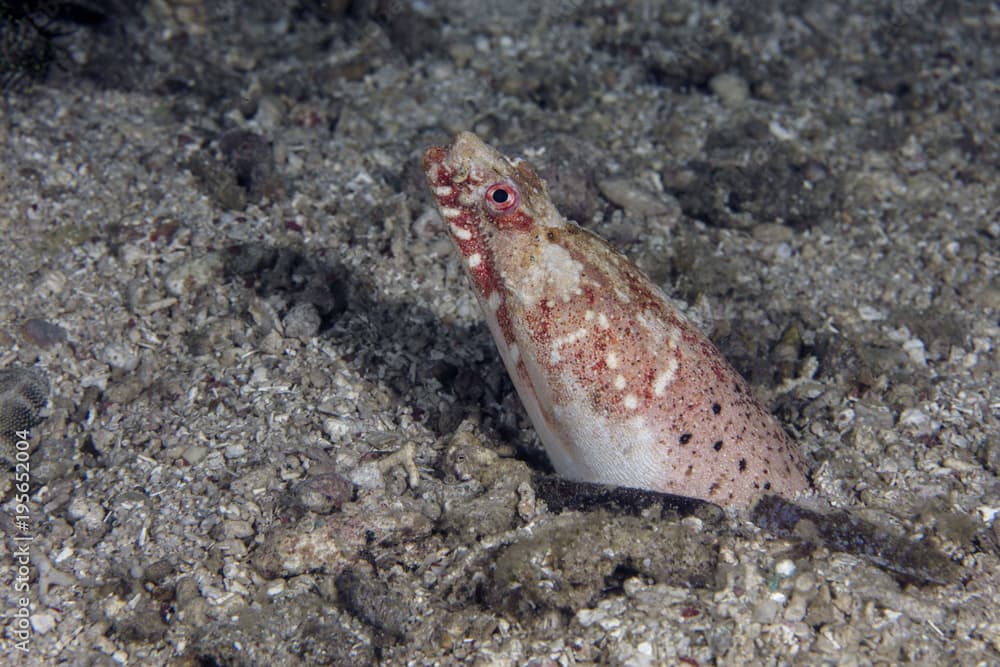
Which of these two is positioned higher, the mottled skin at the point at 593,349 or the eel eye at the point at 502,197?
the eel eye at the point at 502,197

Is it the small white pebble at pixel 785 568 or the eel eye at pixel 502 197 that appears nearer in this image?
the eel eye at pixel 502 197

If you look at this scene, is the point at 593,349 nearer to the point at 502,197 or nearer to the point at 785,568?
the point at 502,197

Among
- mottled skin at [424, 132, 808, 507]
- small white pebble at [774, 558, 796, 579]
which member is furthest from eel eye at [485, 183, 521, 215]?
small white pebble at [774, 558, 796, 579]

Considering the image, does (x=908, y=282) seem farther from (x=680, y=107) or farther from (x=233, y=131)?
(x=233, y=131)

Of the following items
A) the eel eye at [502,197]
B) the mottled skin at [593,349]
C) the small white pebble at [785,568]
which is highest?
the eel eye at [502,197]

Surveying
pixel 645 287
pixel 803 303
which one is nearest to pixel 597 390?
pixel 645 287

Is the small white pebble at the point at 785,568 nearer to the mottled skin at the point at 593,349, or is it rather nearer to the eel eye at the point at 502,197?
the mottled skin at the point at 593,349

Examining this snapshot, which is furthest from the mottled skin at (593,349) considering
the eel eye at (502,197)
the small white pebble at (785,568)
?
the small white pebble at (785,568)

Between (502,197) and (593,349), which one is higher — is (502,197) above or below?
above

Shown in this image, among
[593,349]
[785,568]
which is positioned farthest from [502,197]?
[785,568]

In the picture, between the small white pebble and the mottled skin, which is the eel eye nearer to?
the mottled skin
